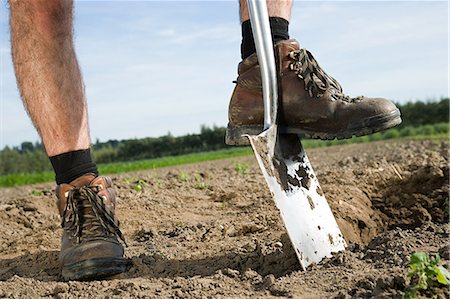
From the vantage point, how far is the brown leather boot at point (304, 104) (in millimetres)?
2656

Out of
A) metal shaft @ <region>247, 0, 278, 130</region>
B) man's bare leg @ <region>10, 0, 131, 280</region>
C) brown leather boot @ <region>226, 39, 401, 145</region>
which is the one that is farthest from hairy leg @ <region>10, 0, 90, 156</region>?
metal shaft @ <region>247, 0, 278, 130</region>

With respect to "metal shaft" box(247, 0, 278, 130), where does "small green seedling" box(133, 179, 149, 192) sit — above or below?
below

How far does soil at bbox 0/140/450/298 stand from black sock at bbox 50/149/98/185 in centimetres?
46

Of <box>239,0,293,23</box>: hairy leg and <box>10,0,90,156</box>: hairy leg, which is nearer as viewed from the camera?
<box>239,0,293,23</box>: hairy leg

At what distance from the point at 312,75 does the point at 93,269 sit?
4.28ft

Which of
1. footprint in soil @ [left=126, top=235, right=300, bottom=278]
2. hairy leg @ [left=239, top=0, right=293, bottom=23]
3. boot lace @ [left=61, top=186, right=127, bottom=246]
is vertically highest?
hairy leg @ [left=239, top=0, right=293, bottom=23]

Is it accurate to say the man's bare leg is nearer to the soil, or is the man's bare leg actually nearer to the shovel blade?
the soil

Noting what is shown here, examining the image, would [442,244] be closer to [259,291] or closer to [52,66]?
[259,291]

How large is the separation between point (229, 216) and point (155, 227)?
47cm

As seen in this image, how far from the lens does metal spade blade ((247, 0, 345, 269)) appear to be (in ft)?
8.16

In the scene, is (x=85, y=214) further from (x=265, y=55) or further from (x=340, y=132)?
(x=340, y=132)

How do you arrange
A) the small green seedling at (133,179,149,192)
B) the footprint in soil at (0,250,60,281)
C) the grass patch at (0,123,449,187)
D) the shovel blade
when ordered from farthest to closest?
the grass patch at (0,123,449,187), the small green seedling at (133,179,149,192), the footprint in soil at (0,250,60,281), the shovel blade

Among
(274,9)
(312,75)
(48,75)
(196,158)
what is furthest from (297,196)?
(196,158)

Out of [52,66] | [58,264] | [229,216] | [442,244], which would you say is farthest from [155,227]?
[442,244]
